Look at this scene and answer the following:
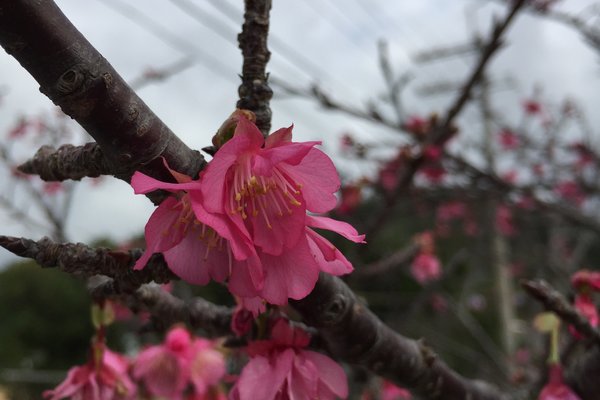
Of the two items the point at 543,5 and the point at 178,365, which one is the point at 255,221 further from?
the point at 543,5

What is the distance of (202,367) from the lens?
998 millimetres

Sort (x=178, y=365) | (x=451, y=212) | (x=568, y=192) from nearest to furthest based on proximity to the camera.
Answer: (x=178, y=365) < (x=568, y=192) < (x=451, y=212)

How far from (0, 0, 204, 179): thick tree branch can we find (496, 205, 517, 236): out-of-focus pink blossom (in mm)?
5084

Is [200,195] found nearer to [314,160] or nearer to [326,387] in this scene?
[314,160]

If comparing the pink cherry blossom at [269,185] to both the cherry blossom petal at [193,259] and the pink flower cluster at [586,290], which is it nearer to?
the cherry blossom petal at [193,259]

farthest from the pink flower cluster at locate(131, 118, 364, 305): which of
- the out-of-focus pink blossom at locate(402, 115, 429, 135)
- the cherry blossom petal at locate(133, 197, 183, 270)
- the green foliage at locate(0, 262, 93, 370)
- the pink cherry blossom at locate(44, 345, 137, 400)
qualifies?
the green foliage at locate(0, 262, 93, 370)

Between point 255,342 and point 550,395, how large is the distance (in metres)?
0.53

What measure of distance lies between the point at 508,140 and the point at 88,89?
16.8 feet

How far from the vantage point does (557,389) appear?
82 centimetres

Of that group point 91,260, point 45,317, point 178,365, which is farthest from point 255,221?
point 45,317

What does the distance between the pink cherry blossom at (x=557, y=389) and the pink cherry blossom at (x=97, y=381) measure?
2.19 ft

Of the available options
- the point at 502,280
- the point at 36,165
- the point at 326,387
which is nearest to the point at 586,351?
the point at 326,387

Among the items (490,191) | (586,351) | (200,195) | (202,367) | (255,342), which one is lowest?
(202,367)

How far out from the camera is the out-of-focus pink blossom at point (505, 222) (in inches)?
209
